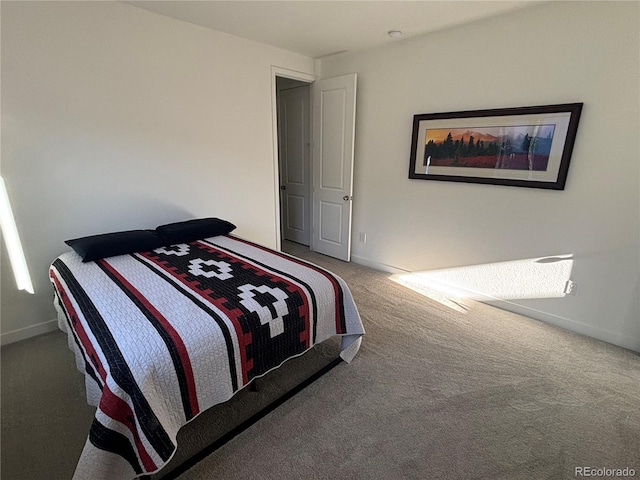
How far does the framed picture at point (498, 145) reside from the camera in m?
2.34

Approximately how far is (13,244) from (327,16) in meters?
2.86

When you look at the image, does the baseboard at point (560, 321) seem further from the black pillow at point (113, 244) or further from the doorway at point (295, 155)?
the black pillow at point (113, 244)

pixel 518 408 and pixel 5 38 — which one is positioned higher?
pixel 5 38

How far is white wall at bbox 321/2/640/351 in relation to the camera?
213 centimetres

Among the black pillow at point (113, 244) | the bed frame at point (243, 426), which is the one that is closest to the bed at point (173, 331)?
the black pillow at point (113, 244)

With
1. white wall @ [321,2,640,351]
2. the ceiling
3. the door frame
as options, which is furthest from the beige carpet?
the ceiling

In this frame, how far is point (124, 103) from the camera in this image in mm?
2504

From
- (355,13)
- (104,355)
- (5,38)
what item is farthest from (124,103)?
(104,355)

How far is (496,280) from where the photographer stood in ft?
9.40

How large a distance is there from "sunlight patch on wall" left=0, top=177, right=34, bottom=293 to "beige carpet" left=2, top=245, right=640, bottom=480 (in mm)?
463

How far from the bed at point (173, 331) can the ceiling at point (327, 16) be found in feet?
6.15

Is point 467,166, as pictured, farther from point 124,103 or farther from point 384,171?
point 124,103

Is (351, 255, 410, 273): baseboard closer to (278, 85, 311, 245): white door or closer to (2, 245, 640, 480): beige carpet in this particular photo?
(278, 85, 311, 245): white door

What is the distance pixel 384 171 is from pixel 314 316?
2205 mm
